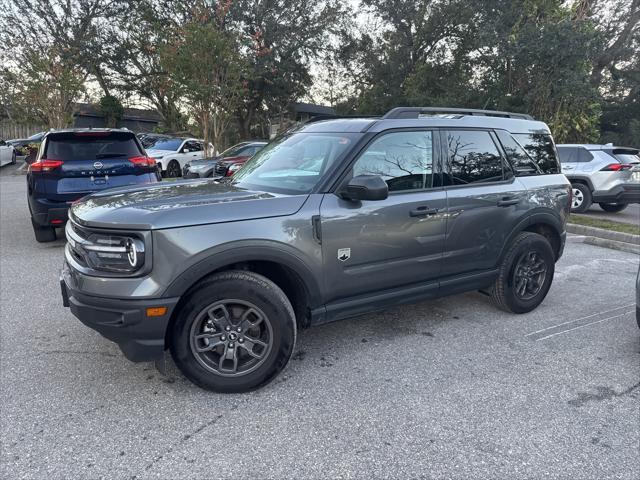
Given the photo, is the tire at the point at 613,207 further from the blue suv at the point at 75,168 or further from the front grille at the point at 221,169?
the blue suv at the point at 75,168

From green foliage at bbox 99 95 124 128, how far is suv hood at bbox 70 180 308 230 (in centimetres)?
2943

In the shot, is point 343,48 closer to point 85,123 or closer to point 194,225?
point 85,123

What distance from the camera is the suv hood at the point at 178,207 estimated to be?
2699 millimetres

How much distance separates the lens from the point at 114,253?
8.86ft

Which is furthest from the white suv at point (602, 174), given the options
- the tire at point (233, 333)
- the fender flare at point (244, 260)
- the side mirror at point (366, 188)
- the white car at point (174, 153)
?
the white car at point (174, 153)

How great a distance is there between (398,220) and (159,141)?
657 inches

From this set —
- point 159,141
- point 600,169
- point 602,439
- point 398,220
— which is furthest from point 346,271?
point 159,141

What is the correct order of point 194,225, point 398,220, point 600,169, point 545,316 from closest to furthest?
1. point 194,225
2. point 398,220
3. point 545,316
4. point 600,169

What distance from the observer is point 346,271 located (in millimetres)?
3238

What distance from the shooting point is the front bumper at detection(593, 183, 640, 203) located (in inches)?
393

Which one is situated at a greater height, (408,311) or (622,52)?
(622,52)

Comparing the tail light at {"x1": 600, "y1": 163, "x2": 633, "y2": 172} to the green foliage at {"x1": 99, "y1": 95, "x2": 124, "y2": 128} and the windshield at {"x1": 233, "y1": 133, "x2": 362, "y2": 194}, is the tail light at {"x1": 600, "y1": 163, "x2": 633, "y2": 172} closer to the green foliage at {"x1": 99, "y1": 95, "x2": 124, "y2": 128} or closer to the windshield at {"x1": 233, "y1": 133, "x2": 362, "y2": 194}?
the windshield at {"x1": 233, "y1": 133, "x2": 362, "y2": 194}

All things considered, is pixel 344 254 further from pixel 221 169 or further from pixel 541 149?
pixel 221 169

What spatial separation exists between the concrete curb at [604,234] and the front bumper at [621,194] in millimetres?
2479
